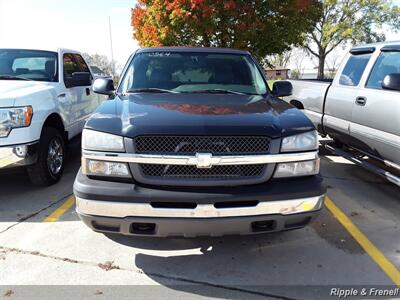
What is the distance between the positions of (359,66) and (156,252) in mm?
3828

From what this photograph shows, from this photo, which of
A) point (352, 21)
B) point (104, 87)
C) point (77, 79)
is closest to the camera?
point (104, 87)

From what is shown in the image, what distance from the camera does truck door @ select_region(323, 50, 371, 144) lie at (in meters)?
5.54

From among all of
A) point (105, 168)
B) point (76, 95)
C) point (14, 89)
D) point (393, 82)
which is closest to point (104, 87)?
point (14, 89)

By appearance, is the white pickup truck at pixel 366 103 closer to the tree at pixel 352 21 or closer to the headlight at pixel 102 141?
the headlight at pixel 102 141

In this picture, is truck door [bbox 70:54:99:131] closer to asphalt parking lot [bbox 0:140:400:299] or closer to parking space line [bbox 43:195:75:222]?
parking space line [bbox 43:195:75:222]

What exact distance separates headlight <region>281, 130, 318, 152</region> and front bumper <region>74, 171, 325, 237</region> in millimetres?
297

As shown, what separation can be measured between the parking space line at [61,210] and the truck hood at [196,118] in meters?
1.54

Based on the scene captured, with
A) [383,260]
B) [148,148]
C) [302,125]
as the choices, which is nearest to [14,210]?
[148,148]

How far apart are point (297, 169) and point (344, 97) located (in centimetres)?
290

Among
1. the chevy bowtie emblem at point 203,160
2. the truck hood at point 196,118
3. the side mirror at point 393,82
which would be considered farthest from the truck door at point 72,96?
the side mirror at point 393,82

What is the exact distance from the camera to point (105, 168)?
311 centimetres

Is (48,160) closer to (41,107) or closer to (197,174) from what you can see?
(41,107)

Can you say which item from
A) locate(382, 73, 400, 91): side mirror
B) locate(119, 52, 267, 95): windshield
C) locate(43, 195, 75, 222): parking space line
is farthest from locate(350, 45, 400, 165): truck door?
locate(43, 195, 75, 222): parking space line

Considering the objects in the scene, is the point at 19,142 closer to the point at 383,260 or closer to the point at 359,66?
the point at 383,260
